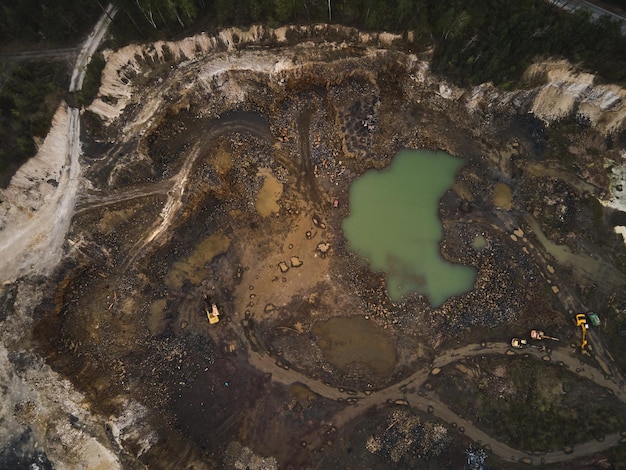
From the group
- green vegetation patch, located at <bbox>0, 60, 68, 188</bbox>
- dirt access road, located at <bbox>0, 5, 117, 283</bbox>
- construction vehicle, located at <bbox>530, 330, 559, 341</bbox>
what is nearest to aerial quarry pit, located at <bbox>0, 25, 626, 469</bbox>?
dirt access road, located at <bbox>0, 5, 117, 283</bbox>

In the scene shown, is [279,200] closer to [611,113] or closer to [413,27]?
[413,27]

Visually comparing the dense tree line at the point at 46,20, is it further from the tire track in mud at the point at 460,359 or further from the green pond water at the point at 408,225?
the tire track in mud at the point at 460,359

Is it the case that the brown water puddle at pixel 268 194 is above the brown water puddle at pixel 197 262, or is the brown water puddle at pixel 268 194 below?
above

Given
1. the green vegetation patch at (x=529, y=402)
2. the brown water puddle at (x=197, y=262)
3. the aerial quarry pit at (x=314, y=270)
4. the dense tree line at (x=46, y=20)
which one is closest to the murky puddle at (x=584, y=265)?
the aerial quarry pit at (x=314, y=270)

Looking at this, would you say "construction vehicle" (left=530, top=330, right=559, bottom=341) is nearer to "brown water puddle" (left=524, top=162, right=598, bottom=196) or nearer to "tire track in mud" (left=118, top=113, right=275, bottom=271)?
"brown water puddle" (left=524, top=162, right=598, bottom=196)

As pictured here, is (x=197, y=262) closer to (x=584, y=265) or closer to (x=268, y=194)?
(x=268, y=194)

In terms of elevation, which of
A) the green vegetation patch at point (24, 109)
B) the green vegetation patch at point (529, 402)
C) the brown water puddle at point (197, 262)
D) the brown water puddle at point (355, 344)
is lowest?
the green vegetation patch at point (529, 402)

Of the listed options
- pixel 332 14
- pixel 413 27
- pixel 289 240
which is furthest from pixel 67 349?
pixel 413 27
